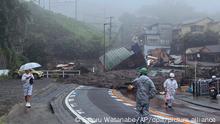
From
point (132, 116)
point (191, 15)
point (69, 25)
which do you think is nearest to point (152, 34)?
point (69, 25)

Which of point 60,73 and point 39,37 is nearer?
point 60,73

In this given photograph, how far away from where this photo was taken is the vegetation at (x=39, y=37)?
34.9 m

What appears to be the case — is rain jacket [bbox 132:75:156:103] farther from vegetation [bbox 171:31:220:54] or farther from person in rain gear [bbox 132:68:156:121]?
vegetation [bbox 171:31:220:54]

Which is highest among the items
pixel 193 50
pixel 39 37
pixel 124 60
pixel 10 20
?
pixel 10 20

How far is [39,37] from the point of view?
68.5 metres

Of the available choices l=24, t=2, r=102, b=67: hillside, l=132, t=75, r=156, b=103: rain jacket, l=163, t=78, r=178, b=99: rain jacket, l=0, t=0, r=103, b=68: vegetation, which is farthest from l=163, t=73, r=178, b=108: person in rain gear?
l=24, t=2, r=102, b=67: hillside

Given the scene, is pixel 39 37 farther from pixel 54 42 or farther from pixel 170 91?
pixel 170 91

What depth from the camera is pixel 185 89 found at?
99.2ft

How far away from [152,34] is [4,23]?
182 ft

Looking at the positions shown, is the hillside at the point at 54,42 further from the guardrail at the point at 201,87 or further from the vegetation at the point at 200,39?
the guardrail at the point at 201,87

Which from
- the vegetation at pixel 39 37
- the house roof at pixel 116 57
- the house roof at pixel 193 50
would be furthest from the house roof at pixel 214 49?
the vegetation at pixel 39 37

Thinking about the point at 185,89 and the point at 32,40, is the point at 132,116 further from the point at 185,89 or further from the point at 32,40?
the point at 32,40

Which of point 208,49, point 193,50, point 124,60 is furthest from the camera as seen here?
point 193,50

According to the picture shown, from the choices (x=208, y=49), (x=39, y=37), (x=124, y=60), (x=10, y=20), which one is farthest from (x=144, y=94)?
(x=39, y=37)
